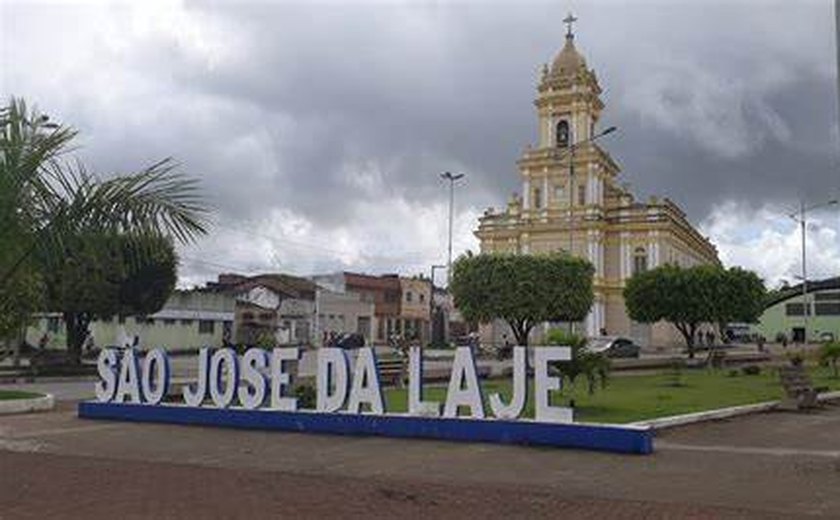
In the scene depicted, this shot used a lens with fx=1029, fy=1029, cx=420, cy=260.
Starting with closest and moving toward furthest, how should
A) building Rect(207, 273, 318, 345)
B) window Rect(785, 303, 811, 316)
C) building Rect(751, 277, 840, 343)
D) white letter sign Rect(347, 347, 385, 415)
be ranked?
white letter sign Rect(347, 347, 385, 415)
building Rect(207, 273, 318, 345)
building Rect(751, 277, 840, 343)
window Rect(785, 303, 811, 316)

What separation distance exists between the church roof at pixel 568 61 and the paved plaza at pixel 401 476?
73.4m

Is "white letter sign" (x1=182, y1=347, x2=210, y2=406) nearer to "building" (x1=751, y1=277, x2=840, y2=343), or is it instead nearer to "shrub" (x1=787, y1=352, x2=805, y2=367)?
"shrub" (x1=787, y1=352, x2=805, y2=367)

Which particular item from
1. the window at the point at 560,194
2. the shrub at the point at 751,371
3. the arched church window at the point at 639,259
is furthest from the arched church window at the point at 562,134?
the shrub at the point at 751,371

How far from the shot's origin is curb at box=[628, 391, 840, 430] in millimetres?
17022

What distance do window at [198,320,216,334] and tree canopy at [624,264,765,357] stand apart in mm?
33722

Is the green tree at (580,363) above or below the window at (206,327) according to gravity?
below

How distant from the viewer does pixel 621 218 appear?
282ft

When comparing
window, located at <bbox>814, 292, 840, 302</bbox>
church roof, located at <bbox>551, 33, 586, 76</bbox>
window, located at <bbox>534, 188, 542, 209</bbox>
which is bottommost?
window, located at <bbox>814, 292, 840, 302</bbox>

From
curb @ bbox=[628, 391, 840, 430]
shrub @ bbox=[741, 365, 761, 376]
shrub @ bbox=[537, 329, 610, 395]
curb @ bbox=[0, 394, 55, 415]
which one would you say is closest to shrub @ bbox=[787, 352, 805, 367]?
shrub @ bbox=[741, 365, 761, 376]

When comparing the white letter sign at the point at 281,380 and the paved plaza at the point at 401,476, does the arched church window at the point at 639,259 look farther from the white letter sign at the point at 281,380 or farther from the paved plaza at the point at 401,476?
the white letter sign at the point at 281,380

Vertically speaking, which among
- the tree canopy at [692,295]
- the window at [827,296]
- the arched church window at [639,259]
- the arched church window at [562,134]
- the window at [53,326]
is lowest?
the window at [53,326]

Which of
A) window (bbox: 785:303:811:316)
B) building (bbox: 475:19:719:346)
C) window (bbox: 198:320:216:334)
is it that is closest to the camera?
window (bbox: 198:320:216:334)

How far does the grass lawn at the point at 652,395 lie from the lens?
19.5m

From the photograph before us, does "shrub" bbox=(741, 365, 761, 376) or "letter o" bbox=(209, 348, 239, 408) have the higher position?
"shrub" bbox=(741, 365, 761, 376)
